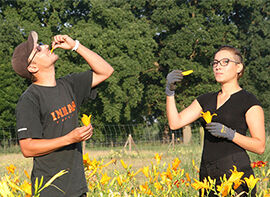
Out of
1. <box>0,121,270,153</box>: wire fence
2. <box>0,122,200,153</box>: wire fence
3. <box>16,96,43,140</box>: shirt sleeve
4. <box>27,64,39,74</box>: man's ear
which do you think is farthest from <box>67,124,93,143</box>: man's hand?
<box>0,122,200,153</box>: wire fence

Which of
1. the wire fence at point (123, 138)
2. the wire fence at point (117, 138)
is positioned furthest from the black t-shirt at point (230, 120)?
the wire fence at point (117, 138)

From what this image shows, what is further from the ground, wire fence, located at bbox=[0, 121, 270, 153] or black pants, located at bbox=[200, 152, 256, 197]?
black pants, located at bbox=[200, 152, 256, 197]

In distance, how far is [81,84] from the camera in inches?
99.2

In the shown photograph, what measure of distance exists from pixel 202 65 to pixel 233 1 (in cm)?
438

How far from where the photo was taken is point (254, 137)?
2379 mm

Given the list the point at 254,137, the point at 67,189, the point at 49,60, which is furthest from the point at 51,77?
the point at 254,137

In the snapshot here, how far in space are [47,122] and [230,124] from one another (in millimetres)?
1208

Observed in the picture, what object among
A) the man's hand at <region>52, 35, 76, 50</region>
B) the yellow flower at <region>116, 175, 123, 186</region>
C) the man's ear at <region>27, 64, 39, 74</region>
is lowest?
the yellow flower at <region>116, 175, 123, 186</region>

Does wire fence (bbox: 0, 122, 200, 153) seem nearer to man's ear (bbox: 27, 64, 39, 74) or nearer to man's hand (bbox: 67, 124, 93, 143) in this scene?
man's ear (bbox: 27, 64, 39, 74)

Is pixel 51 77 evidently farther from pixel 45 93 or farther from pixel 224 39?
pixel 224 39

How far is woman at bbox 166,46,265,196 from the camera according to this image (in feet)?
7.75

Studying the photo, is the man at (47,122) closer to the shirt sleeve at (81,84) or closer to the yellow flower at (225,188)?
the shirt sleeve at (81,84)

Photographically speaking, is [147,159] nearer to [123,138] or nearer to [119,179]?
[119,179]

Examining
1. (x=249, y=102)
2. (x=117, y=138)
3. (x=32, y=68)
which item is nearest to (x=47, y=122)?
(x=32, y=68)
